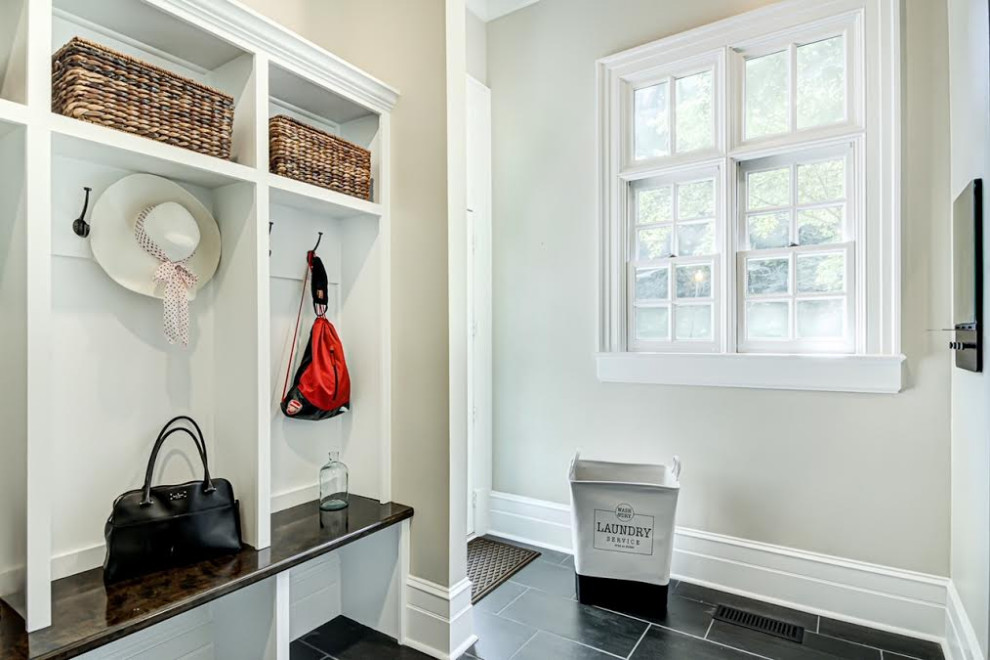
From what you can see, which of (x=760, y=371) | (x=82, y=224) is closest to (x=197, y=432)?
(x=82, y=224)

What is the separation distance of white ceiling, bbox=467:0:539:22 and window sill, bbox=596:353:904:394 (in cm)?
206

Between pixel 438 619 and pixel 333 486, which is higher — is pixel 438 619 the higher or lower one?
A: the lower one

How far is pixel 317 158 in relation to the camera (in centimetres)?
197

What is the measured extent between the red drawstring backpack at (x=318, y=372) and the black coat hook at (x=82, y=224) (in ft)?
2.39

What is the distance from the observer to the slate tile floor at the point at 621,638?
Answer: 6.64ft

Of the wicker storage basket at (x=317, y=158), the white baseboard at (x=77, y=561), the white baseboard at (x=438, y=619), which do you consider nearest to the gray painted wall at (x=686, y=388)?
the white baseboard at (x=438, y=619)

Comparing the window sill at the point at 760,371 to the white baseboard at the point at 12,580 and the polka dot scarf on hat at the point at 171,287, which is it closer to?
the polka dot scarf on hat at the point at 171,287

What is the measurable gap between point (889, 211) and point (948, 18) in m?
0.72

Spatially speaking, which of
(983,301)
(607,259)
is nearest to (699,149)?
(607,259)

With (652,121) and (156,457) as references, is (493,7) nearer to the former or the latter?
(652,121)

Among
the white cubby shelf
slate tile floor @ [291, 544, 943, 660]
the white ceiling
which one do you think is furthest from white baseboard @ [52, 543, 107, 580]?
the white ceiling

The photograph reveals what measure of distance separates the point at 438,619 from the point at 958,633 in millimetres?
1824

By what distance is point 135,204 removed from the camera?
65.2 inches

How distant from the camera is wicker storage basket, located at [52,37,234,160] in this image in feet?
4.58
